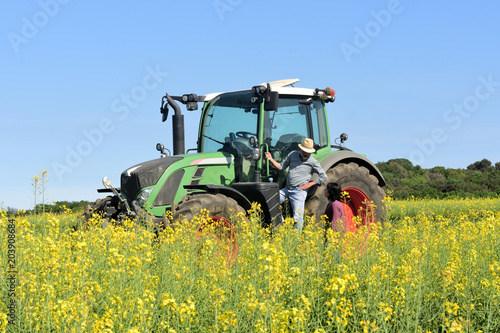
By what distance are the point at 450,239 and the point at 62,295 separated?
429 cm

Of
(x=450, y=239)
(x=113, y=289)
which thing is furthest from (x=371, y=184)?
(x=113, y=289)

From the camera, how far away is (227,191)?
6.29 meters

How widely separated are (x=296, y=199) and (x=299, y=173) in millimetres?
372

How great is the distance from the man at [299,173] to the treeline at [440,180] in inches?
569

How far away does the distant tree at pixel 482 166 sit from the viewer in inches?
952

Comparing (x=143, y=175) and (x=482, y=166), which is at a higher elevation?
(x=482, y=166)

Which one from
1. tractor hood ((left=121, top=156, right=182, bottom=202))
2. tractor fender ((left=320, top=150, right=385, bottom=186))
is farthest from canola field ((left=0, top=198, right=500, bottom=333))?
tractor fender ((left=320, top=150, right=385, bottom=186))

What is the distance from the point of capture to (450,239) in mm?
5789

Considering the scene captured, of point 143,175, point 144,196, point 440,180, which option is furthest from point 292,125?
point 440,180

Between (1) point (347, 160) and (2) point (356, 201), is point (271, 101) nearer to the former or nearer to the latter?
(1) point (347, 160)

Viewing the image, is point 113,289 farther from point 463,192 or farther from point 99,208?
point 463,192

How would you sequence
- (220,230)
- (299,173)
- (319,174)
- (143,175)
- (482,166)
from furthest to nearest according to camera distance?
(482,166), (319,174), (299,173), (143,175), (220,230)

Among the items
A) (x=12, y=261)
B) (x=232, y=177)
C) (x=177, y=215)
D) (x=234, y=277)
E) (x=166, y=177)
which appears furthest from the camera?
(x=232, y=177)

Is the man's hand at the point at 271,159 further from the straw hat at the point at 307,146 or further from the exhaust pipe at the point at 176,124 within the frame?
the exhaust pipe at the point at 176,124
